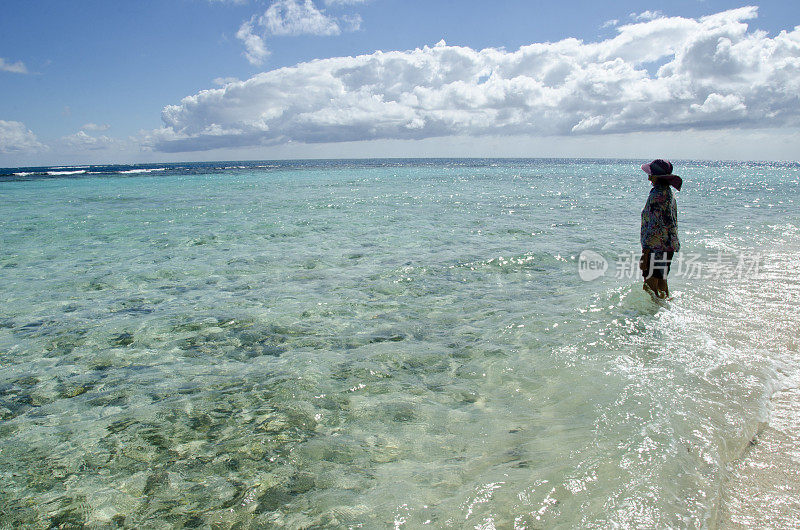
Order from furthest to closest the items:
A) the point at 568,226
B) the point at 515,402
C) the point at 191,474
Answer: the point at 568,226, the point at 515,402, the point at 191,474

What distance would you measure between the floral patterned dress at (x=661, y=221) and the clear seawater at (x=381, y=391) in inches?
40.3

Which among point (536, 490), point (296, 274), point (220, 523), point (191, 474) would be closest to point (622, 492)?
point (536, 490)

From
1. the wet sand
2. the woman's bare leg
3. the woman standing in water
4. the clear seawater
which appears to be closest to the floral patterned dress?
the woman standing in water

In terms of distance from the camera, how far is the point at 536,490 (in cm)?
333

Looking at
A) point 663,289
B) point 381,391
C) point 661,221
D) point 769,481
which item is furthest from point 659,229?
point 381,391

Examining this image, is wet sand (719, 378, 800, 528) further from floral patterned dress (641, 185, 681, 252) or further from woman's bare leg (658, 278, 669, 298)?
floral patterned dress (641, 185, 681, 252)

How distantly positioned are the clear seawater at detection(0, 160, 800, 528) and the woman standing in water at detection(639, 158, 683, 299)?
1.59ft

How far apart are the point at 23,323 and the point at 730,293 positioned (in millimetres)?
12612

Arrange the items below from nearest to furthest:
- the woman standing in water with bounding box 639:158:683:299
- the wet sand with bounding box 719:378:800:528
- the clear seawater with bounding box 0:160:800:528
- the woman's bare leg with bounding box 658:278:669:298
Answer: the wet sand with bounding box 719:378:800:528 → the clear seawater with bounding box 0:160:800:528 → the woman standing in water with bounding box 639:158:683:299 → the woman's bare leg with bounding box 658:278:669:298

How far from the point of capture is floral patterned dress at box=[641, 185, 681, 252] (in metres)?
7.80

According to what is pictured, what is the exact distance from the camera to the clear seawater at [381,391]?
3.32m

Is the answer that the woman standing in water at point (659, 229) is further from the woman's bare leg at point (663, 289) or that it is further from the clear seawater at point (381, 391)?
the clear seawater at point (381, 391)

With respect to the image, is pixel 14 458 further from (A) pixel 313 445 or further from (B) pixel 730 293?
(B) pixel 730 293

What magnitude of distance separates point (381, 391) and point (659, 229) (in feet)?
20.0
